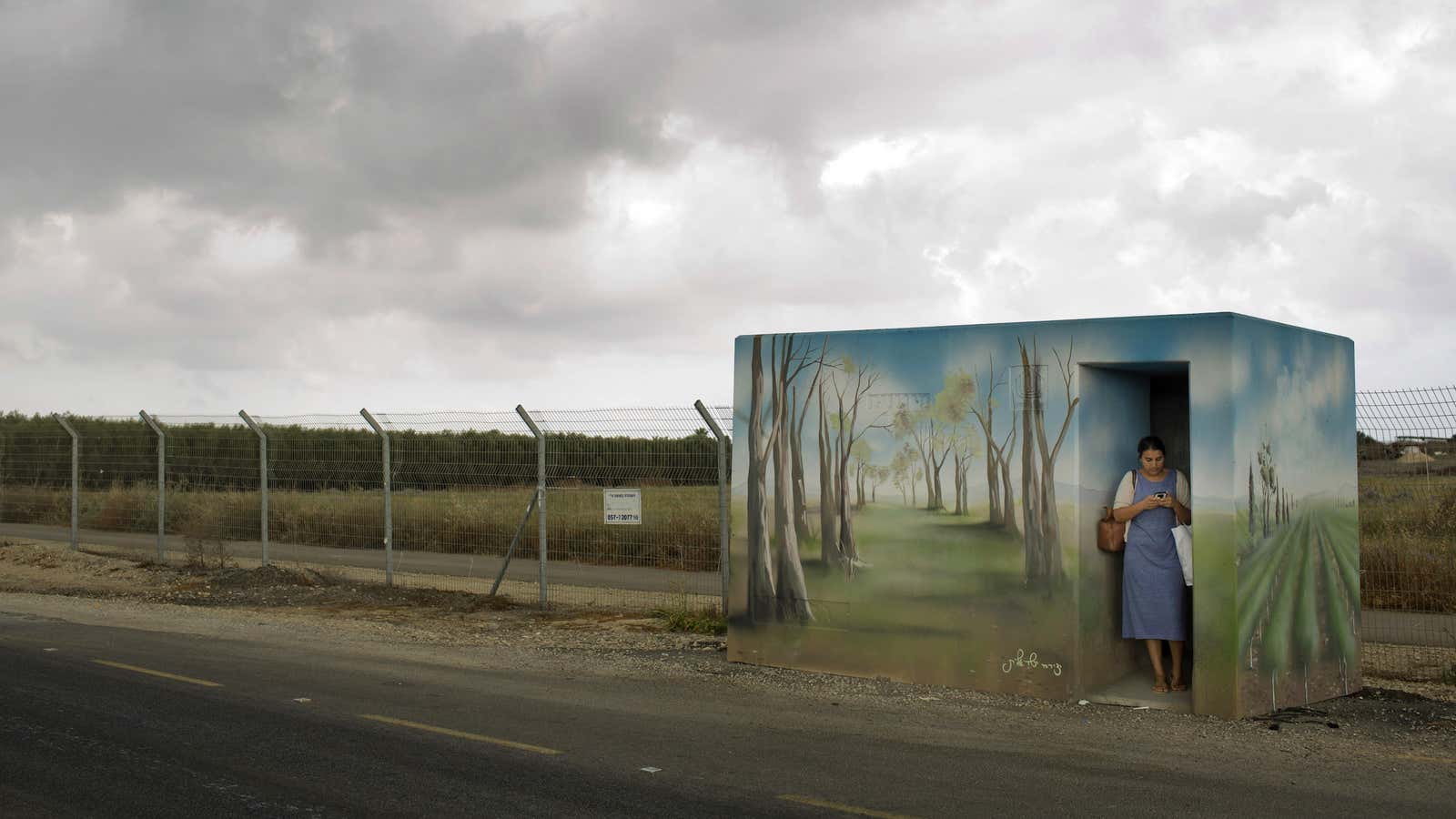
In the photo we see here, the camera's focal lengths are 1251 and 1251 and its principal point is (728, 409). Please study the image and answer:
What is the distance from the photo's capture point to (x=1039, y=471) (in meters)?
9.28

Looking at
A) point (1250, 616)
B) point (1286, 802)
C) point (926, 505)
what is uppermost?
point (926, 505)

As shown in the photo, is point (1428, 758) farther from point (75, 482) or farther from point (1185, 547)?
point (75, 482)

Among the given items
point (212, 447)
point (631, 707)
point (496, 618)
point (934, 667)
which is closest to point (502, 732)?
point (631, 707)

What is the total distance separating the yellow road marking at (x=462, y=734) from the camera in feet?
24.1

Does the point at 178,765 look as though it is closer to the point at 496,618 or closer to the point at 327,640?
the point at 327,640

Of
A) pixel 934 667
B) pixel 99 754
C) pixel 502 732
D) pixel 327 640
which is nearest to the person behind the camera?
pixel 99 754

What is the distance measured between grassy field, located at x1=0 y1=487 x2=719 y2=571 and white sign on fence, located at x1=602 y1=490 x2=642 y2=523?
98mm

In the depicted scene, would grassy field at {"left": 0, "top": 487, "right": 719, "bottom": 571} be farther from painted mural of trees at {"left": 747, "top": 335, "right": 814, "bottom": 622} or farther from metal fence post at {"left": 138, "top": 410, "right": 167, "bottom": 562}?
painted mural of trees at {"left": 747, "top": 335, "right": 814, "bottom": 622}

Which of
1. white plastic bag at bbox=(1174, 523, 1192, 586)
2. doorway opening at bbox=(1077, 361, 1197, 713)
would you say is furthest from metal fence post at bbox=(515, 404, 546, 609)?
white plastic bag at bbox=(1174, 523, 1192, 586)

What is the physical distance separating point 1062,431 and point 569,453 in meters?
6.61

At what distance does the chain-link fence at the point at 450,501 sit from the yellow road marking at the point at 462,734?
492 cm

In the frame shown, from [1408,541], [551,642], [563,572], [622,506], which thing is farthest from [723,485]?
[1408,541]

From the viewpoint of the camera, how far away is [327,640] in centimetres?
1216
